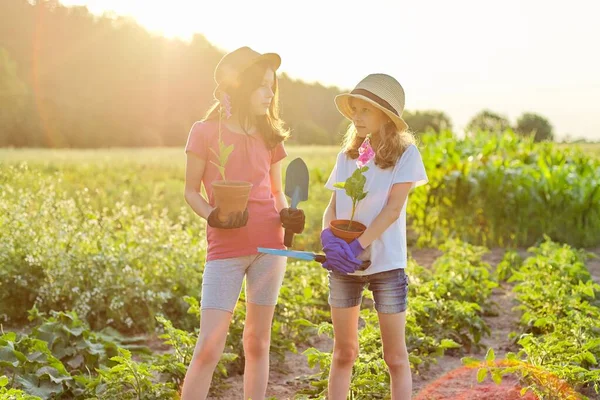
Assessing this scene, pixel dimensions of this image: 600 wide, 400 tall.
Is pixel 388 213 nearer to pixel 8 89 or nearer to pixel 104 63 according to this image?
pixel 8 89

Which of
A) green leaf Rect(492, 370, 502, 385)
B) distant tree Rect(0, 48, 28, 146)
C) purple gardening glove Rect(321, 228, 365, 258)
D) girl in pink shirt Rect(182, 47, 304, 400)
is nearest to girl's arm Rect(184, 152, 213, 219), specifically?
girl in pink shirt Rect(182, 47, 304, 400)

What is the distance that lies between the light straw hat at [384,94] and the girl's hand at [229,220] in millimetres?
685

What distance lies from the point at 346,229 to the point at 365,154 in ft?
1.11

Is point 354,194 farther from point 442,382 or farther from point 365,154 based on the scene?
point 442,382

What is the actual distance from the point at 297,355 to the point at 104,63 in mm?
32920

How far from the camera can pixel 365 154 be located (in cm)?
301

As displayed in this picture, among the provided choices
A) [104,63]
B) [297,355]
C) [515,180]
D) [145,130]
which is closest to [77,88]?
[104,63]

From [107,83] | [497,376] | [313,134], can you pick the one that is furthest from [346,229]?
[107,83]

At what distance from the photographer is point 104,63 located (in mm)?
35312

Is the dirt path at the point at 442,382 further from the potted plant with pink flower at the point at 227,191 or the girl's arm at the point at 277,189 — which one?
the potted plant with pink flower at the point at 227,191

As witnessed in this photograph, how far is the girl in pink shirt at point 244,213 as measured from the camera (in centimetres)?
296

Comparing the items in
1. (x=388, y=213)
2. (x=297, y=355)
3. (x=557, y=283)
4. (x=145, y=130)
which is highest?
(x=145, y=130)

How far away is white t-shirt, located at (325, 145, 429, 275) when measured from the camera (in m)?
2.93

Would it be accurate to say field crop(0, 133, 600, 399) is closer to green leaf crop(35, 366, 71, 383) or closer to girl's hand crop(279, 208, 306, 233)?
green leaf crop(35, 366, 71, 383)
